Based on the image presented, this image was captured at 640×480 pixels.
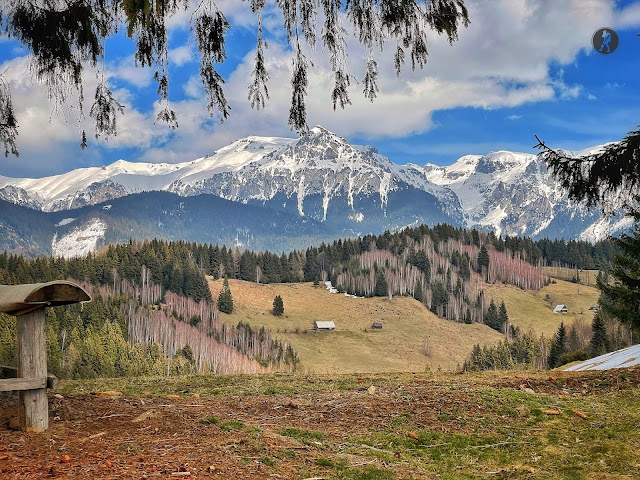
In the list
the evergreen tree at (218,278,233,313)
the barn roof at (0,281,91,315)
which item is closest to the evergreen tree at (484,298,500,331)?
the evergreen tree at (218,278,233,313)

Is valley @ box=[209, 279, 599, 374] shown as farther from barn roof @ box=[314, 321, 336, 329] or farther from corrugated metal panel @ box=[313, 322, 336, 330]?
barn roof @ box=[314, 321, 336, 329]

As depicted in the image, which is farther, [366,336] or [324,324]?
[324,324]

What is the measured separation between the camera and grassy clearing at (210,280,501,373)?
150500 mm

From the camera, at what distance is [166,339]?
145500 millimetres

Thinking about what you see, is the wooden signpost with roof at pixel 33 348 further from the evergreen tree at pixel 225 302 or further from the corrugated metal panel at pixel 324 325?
the evergreen tree at pixel 225 302

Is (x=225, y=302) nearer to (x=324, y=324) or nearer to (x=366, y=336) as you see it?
(x=324, y=324)

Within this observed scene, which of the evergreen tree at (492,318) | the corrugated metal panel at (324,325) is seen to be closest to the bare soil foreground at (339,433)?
the corrugated metal panel at (324,325)

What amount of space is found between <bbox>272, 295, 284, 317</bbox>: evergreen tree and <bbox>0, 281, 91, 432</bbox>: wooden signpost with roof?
179 meters

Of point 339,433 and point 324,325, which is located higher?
point 339,433

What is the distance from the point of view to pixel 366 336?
565 ft

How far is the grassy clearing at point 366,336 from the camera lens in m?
150

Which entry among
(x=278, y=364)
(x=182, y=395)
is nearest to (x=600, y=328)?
(x=182, y=395)

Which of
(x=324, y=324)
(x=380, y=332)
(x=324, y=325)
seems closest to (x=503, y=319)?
(x=380, y=332)

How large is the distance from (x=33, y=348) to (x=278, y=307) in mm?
179303
